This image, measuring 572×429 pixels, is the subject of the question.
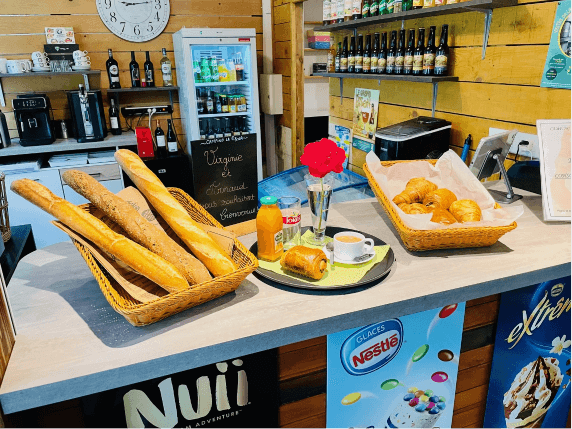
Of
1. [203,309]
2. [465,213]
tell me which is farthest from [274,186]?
[203,309]

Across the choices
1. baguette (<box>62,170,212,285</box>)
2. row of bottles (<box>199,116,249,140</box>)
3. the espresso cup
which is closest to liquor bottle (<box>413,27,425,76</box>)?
the espresso cup

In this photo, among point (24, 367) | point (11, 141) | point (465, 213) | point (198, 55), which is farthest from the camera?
point (198, 55)

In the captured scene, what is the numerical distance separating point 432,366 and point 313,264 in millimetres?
592

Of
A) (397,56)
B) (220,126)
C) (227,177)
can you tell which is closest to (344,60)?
(397,56)

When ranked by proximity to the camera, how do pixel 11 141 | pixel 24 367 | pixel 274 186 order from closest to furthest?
pixel 24 367 → pixel 274 186 → pixel 11 141

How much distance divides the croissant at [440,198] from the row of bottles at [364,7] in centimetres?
113

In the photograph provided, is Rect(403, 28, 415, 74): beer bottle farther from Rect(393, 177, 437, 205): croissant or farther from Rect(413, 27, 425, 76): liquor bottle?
Rect(393, 177, 437, 205): croissant

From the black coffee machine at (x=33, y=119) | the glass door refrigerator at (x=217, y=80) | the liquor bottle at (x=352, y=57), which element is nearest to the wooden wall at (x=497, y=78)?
the liquor bottle at (x=352, y=57)

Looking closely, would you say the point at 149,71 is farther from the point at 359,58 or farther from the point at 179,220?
the point at 179,220

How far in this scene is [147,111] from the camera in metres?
4.53

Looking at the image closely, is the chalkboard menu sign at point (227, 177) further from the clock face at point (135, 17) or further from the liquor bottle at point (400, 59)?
the clock face at point (135, 17)

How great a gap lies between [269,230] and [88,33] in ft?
13.2

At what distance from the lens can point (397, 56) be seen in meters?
2.61

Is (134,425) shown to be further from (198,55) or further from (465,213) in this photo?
(198,55)
